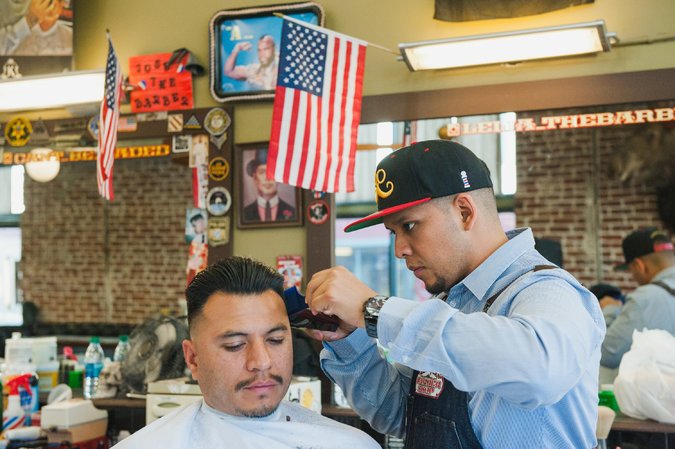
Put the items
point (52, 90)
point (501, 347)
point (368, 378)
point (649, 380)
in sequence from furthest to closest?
1. point (52, 90)
2. point (649, 380)
3. point (368, 378)
4. point (501, 347)

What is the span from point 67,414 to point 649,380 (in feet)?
8.87

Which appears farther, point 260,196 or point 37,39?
point 37,39

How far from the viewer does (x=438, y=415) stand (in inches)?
66.5

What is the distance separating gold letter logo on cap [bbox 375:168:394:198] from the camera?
1705mm

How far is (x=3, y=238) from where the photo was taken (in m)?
8.01

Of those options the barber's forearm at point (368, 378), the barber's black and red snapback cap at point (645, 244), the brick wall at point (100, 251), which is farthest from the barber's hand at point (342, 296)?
the brick wall at point (100, 251)

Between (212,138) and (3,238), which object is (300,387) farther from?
(3,238)

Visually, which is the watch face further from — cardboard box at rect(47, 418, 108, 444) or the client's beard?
cardboard box at rect(47, 418, 108, 444)

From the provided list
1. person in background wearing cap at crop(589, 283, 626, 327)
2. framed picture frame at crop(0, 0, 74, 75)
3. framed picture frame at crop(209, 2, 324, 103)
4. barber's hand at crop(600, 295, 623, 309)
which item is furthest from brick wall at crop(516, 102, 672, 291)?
framed picture frame at crop(0, 0, 74, 75)

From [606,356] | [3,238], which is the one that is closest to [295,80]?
[606,356]

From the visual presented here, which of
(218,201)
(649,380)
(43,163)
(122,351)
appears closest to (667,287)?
(649,380)

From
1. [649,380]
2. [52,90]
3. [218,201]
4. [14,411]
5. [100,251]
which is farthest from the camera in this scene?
[100,251]

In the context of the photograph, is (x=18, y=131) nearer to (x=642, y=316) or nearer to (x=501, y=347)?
(x=642, y=316)

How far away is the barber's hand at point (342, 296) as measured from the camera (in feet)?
5.04
